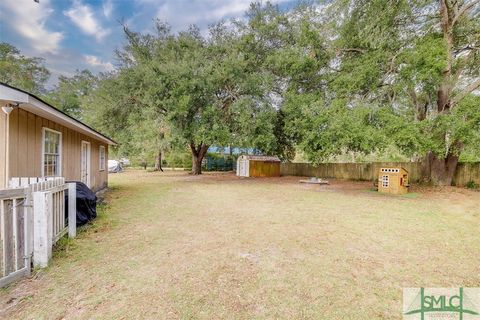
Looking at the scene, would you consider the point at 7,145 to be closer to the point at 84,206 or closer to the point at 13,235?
the point at 84,206

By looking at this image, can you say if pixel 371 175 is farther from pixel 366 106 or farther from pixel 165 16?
pixel 165 16

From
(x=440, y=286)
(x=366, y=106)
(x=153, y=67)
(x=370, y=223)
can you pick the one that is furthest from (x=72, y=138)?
(x=366, y=106)

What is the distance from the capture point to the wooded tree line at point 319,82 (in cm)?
919

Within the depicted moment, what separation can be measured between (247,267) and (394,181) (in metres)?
9.43

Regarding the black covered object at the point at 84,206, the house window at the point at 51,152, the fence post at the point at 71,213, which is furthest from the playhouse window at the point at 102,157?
the fence post at the point at 71,213

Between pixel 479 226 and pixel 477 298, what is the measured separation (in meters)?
3.83

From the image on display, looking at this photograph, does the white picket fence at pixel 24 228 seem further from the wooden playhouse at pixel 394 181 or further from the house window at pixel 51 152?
the wooden playhouse at pixel 394 181

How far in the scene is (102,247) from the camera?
156 inches

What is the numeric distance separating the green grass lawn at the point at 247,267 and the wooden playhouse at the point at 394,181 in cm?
402

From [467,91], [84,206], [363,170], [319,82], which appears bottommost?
[84,206]

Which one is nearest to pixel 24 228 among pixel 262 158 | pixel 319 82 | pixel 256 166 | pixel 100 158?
pixel 100 158

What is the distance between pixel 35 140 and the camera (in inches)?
207

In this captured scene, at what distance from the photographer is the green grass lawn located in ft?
7.91

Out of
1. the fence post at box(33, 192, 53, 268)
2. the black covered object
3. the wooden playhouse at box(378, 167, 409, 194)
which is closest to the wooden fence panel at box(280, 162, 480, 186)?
the wooden playhouse at box(378, 167, 409, 194)
